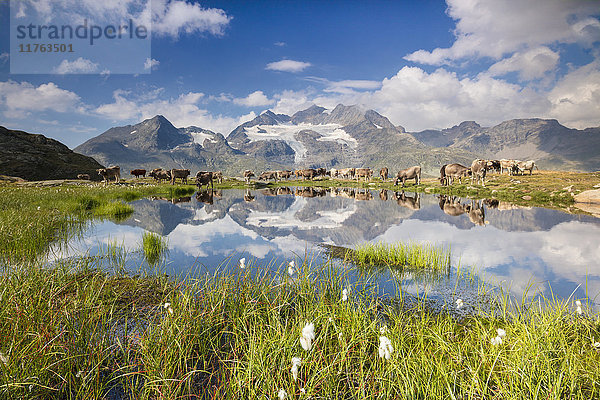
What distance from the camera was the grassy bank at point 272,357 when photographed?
3578 millimetres

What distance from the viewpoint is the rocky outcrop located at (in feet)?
276

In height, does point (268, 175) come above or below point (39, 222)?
above

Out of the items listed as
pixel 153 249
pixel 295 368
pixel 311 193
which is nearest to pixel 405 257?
pixel 295 368

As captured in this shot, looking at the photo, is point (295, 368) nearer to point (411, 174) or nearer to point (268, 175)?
point (411, 174)

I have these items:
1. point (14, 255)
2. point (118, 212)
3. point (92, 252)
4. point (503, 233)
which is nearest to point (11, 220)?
point (14, 255)

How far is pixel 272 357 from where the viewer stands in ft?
13.6

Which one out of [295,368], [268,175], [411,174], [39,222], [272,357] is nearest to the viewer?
[295,368]

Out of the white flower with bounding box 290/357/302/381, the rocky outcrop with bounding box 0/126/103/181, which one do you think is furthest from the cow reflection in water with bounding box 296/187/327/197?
the rocky outcrop with bounding box 0/126/103/181

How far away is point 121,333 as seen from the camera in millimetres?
5434

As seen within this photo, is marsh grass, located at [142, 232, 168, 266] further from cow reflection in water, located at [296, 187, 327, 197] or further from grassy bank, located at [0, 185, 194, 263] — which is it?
cow reflection in water, located at [296, 187, 327, 197]

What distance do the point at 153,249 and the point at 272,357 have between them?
30.5 ft

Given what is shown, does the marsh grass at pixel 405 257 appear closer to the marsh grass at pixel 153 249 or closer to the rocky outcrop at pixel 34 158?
the marsh grass at pixel 153 249

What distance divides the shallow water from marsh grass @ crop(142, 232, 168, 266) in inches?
14.6

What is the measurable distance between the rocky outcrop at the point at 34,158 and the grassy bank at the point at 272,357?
106 metres
